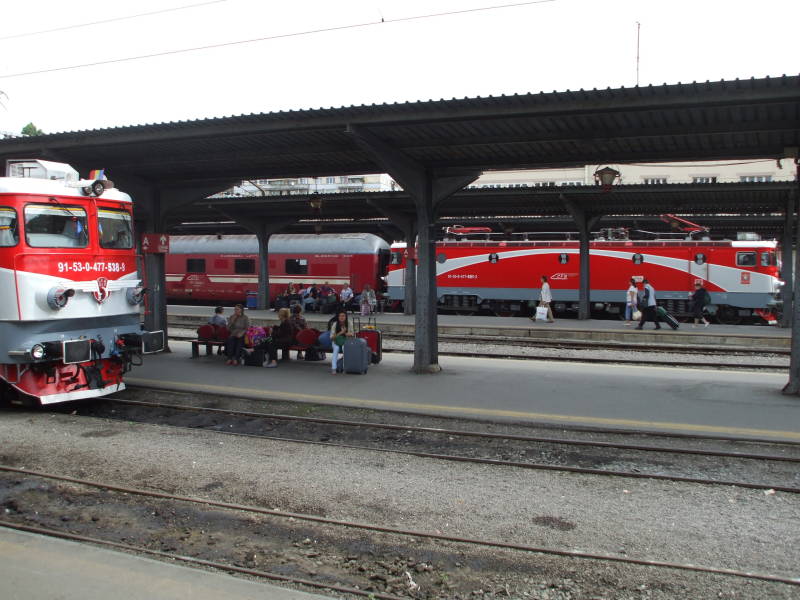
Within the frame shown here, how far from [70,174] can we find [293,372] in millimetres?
5636

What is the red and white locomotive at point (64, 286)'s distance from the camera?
9711 millimetres

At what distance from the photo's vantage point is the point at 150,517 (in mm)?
6379

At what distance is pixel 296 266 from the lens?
3206 cm

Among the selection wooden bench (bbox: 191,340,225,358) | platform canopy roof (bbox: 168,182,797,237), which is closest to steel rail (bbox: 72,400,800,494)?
wooden bench (bbox: 191,340,225,358)

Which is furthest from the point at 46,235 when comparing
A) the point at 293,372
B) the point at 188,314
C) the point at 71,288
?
the point at 188,314

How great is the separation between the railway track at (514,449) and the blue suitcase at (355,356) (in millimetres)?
3136

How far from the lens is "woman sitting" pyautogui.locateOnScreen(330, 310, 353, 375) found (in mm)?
13531

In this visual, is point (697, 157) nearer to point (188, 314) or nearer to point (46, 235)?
point (46, 235)

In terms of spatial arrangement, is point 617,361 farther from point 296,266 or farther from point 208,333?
point 296,266

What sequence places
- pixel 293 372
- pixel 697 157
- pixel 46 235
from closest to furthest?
1. pixel 46 235
2. pixel 697 157
3. pixel 293 372

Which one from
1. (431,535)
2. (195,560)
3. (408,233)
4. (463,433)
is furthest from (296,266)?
(195,560)

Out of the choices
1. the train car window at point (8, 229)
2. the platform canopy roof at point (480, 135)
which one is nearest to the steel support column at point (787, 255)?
the platform canopy roof at point (480, 135)

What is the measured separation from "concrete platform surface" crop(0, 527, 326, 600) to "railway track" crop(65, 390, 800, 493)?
3801 mm

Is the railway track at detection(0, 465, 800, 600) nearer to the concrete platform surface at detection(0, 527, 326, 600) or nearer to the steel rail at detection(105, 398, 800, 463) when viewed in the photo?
the concrete platform surface at detection(0, 527, 326, 600)
